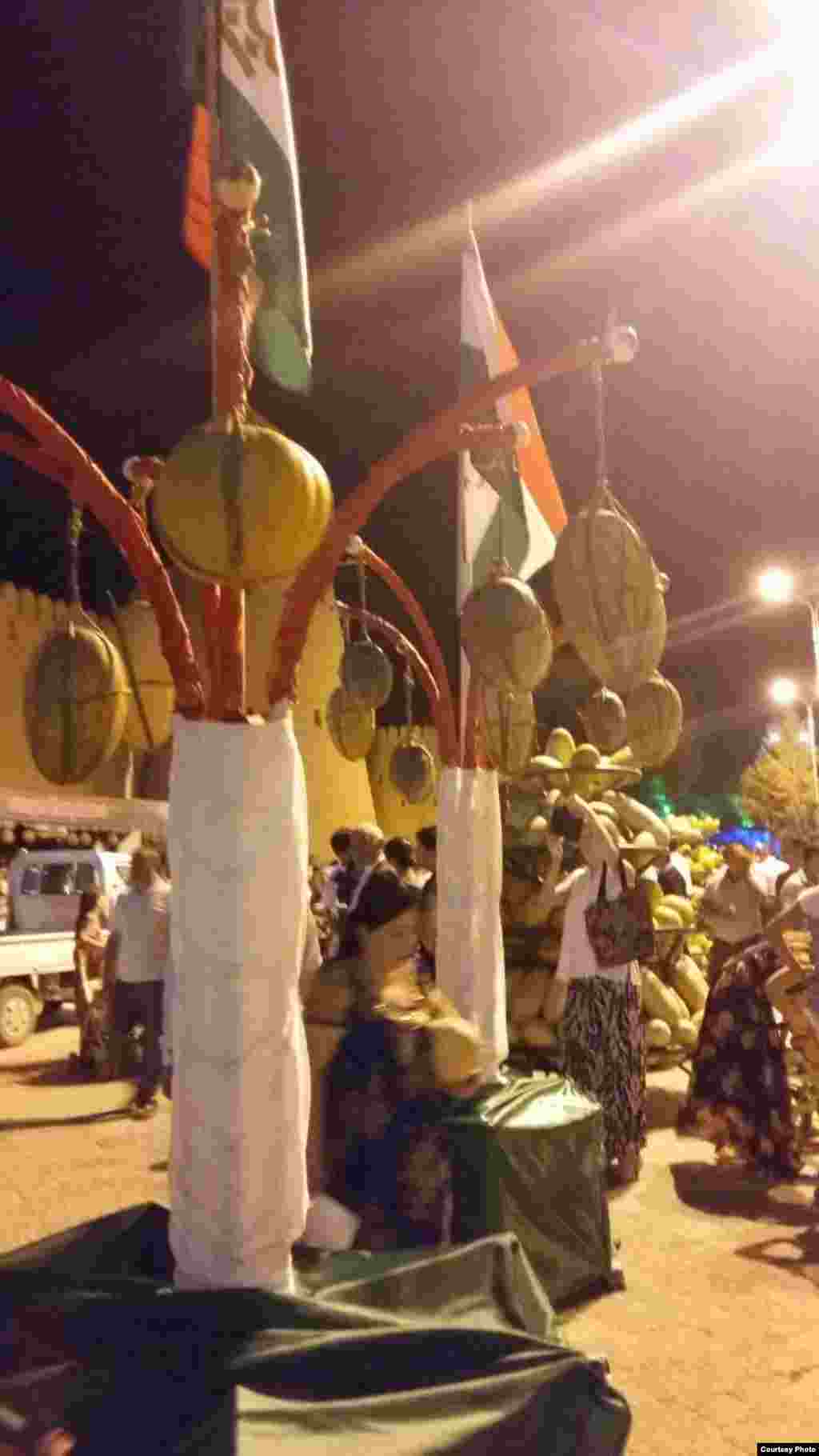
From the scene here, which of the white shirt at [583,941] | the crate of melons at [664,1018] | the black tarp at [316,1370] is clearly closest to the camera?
the black tarp at [316,1370]

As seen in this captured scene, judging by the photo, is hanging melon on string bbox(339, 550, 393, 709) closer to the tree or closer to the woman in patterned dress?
the woman in patterned dress

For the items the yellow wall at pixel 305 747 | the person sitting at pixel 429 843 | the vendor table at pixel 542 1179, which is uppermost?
the yellow wall at pixel 305 747

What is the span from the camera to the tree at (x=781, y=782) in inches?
1341

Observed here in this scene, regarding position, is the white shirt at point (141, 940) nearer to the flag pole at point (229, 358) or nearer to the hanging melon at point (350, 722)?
the hanging melon at point (350, 722)

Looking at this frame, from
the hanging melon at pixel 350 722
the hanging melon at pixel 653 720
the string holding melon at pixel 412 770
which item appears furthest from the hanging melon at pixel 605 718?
the string holding melon at pixel 412 770

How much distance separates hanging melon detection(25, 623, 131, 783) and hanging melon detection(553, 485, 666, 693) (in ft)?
4.44

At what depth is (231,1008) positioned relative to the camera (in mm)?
2871

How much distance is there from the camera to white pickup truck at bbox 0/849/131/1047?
12.7 metres

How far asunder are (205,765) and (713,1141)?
500cm

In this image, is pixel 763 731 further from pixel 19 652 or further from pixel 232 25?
pixel 232 25

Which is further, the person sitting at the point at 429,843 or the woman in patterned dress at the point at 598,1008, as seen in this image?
the person sitting at the point at 429,843

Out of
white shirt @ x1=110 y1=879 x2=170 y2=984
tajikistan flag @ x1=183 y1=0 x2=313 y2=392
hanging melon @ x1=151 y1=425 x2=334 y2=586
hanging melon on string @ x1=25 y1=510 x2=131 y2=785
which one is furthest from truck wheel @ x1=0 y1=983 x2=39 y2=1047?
hanging melon @ x1=151 y1=425 x2=334 y2=586

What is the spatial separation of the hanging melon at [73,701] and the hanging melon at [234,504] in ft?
3.26

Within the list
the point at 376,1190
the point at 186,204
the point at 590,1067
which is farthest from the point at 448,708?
the point at 376,1190
